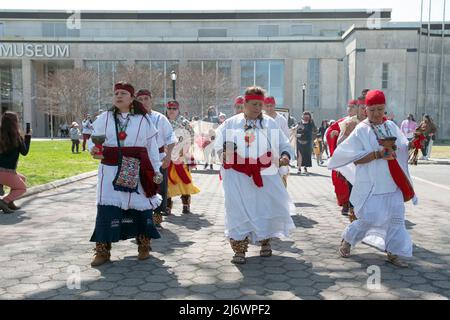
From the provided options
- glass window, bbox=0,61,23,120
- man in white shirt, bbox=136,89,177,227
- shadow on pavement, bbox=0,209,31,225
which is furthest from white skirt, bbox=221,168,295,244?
glass window, bbox=0,61,23,120

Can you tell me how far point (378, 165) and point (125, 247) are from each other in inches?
130

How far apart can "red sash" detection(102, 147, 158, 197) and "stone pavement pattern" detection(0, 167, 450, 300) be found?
2.85 ft

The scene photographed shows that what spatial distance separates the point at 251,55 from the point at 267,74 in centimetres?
276

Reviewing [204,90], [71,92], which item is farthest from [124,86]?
[71,92]

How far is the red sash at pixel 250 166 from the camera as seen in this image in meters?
5.34

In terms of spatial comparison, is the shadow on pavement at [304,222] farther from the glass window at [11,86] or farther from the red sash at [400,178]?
the glass window at [11,86]

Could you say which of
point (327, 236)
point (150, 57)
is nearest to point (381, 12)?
point (150, 57)

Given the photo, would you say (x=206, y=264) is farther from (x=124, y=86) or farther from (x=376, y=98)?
(x=376, y=98)

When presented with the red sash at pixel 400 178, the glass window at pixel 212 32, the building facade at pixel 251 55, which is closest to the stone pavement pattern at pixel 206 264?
the red sash at pixel 400 178

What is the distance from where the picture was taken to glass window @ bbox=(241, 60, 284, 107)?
51250 mm
